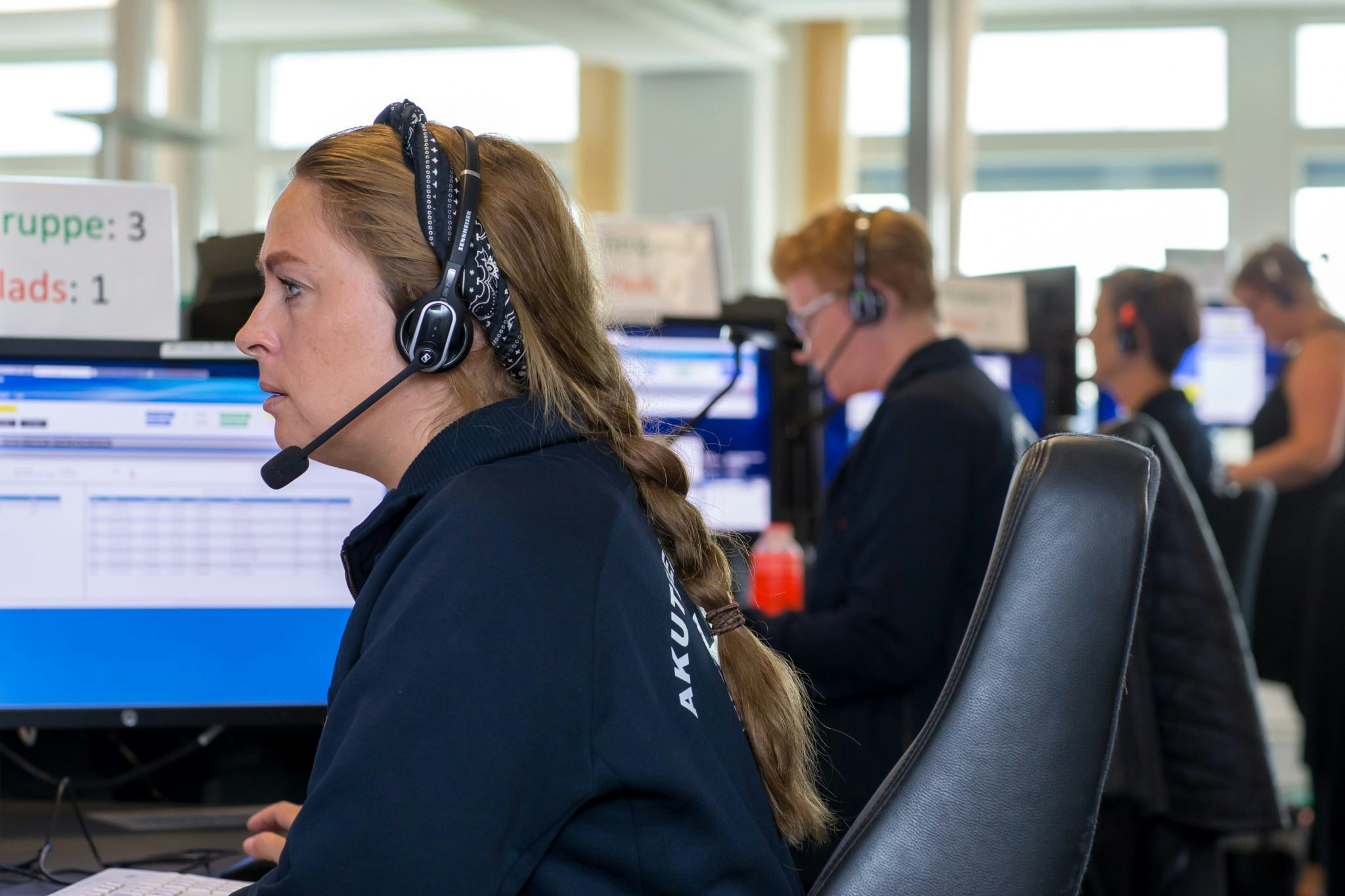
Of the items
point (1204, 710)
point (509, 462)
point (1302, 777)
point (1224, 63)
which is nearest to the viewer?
point (509, 462)

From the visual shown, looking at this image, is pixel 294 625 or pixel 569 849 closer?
pixel 569 849

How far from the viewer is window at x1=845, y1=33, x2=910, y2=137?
755 cm

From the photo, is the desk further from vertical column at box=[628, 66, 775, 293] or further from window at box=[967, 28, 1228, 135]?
window at box=[967, 28, 1228, 135]

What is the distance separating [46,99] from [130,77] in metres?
3.99

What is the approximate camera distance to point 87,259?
4.72ft

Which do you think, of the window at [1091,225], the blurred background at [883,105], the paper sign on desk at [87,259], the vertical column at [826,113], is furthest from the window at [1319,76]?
the paper sign on desk at [87,259]

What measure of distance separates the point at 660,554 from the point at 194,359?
63 centimetres

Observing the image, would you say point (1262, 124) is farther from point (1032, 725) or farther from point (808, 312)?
point (1032, 725)

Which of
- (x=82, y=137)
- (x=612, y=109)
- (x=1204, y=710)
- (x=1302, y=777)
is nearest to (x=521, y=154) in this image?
(x=1204, y=710)

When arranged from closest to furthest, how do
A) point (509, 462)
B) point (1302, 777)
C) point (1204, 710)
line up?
1. point (509, 462)
2. point (1204, 710)
3. point (1302, 777)

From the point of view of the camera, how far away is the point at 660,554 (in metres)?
0.85

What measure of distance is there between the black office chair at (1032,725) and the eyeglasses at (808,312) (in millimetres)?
1297

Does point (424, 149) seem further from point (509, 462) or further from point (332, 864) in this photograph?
point (332, 864)

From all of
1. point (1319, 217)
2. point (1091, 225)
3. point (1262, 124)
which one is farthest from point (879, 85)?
point (1319, 217)
